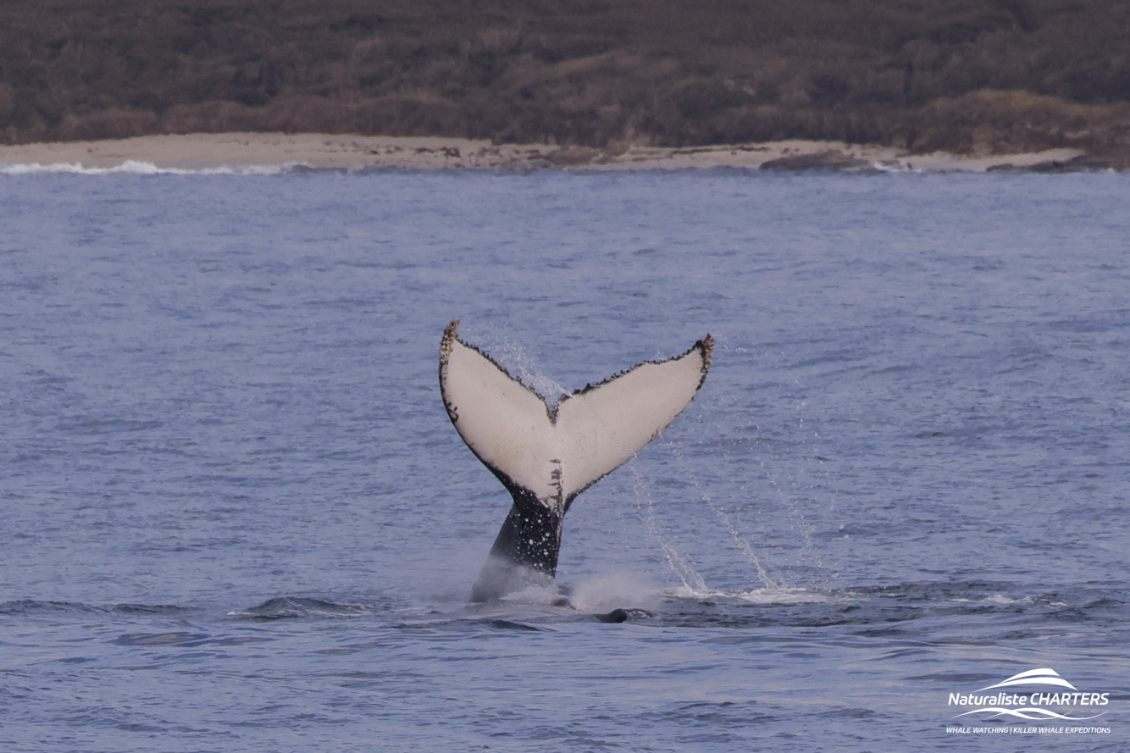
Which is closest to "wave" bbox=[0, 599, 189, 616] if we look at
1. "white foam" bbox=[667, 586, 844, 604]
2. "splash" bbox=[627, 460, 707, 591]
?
"white foam" bbox=[667, 586, 844, 604]

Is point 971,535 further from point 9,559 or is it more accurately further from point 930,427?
point 9,559

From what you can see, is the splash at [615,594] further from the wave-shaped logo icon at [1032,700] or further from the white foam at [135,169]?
the white foam at [135,169]

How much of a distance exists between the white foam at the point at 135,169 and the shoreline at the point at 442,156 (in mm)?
70

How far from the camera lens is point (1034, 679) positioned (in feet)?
34.2

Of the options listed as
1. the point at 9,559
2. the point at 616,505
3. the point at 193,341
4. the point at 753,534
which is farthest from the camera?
→ the point at 193,341

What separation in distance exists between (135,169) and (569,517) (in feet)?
277

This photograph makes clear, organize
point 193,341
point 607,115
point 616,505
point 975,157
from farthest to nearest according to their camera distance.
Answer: point 607,115
point 975,157
point 193,341
point 616,505

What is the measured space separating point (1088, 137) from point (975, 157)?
5.78 meters

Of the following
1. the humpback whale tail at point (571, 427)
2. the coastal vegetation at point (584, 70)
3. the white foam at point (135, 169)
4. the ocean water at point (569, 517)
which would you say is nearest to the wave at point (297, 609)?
the ocean water at point (569, 517)

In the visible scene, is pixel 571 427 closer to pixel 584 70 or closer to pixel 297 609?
pixel 297 609

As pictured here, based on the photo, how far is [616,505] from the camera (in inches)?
658

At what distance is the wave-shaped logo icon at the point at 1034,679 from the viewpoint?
10.3m

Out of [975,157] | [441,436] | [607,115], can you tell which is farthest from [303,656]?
[607,115]

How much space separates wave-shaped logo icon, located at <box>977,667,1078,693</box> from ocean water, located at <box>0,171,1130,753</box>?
0.07 m
